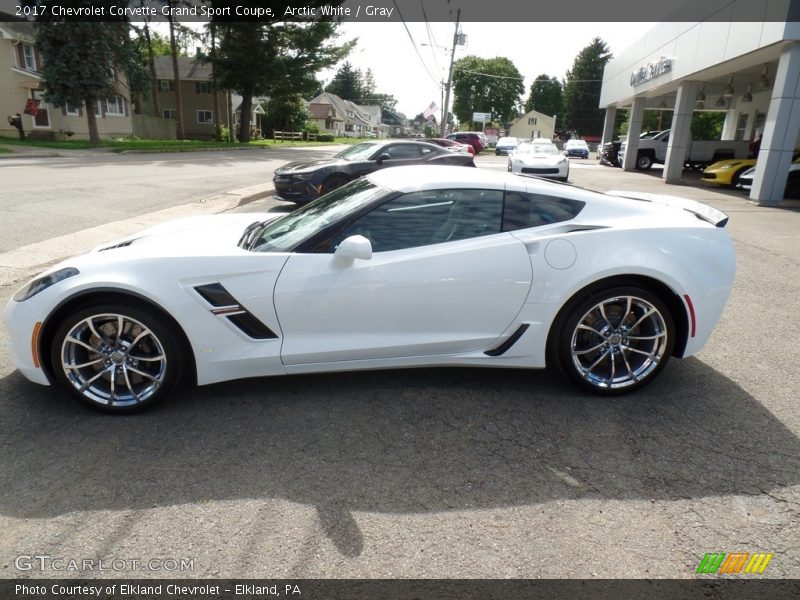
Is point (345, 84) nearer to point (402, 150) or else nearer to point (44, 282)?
point (402, 150)

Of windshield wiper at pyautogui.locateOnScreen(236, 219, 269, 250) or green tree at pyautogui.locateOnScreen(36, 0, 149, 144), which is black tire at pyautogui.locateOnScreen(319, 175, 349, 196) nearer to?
windshield wiper at pyautogui.locateOnScreen(236, 219, 269, 250)

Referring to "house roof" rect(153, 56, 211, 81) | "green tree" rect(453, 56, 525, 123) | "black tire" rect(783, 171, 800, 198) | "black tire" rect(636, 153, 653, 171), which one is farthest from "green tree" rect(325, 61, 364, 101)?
"black tire" rect(783, 171, 800, 198)

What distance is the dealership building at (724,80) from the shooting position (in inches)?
549

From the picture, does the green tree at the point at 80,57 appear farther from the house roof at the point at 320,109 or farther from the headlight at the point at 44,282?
the house roof at the point at 320,109

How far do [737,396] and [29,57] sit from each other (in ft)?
136

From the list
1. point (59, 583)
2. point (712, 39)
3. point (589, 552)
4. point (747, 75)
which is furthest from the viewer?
point (747, 75)


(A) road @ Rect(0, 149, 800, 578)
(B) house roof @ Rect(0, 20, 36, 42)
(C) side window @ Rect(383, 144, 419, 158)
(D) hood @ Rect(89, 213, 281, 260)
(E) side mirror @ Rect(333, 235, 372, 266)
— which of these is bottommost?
(A) road @ Rect(0, 149, 800, 578)

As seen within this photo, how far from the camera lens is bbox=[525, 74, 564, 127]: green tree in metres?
115

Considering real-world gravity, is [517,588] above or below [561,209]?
below

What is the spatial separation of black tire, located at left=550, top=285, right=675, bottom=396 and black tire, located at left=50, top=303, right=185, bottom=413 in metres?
2.33

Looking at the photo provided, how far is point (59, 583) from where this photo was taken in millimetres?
2070

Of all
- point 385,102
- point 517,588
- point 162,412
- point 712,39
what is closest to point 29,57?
point 712,39

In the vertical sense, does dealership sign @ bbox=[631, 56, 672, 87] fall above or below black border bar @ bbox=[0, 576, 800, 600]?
above

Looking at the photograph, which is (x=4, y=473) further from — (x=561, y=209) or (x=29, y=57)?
(x=29, y=57)
